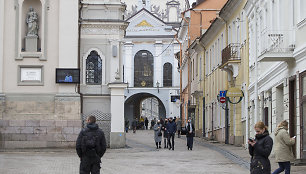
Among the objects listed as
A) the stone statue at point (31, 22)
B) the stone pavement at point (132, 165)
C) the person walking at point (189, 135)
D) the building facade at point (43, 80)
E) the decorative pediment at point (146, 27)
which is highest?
the decorative pediment at point (146, 27)

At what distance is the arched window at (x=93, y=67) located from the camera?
33594 mm

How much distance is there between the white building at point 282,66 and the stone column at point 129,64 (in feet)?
165

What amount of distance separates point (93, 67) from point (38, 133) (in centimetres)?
435

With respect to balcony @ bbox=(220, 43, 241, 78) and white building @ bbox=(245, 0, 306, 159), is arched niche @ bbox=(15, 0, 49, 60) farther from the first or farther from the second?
white building @ bbox=(245, 0, 306, 159)

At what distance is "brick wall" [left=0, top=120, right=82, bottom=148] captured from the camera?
3103 centimetres

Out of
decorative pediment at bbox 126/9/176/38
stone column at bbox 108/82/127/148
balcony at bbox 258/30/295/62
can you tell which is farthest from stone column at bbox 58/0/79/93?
decorative pediment at bbox 126/9/176/38

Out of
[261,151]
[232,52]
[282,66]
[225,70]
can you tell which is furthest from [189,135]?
[261,151]

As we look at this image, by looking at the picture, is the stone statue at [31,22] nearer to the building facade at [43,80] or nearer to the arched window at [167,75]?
the building facade at [43,80]

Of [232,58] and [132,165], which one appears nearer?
[132,165]

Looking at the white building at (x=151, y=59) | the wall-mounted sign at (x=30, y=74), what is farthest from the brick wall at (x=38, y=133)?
the white building at (x=151, y=59)

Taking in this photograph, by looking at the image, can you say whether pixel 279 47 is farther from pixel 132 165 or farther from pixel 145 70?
pixel 145 70

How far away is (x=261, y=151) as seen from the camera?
1195 centimetres

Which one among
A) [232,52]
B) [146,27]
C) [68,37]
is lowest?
[232,52]

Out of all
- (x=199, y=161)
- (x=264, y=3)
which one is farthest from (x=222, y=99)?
(x=199, y=161)
